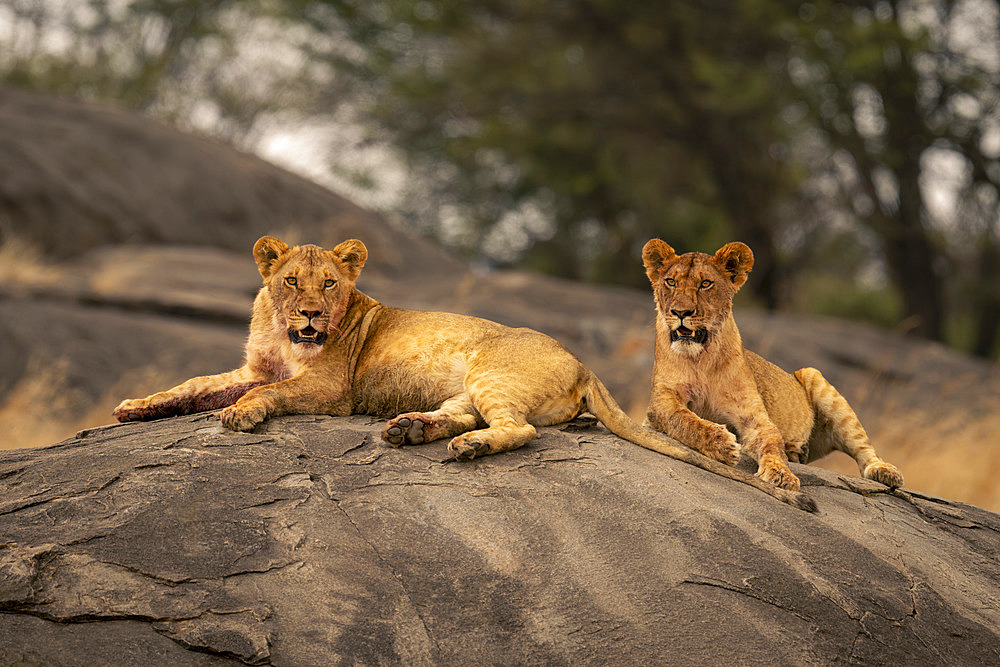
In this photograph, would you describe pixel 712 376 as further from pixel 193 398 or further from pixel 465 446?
pixel 193 398

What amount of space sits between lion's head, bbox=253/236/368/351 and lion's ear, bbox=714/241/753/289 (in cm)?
167

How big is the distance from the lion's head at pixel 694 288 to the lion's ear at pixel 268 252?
173 cm

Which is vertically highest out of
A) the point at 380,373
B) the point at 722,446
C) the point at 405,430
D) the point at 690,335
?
the point at 690,335

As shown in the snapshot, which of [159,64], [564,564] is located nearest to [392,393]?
[564,564]

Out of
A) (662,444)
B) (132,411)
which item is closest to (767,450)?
(662,444)

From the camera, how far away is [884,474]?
15.6ft

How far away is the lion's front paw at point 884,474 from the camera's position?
4738mm

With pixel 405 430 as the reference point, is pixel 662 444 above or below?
above

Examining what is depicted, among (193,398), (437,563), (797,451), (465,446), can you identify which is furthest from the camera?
(797,451)

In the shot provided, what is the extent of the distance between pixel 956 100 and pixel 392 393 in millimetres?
15337

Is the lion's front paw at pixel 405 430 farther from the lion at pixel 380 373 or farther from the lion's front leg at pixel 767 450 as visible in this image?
the lion's front leg at pixel 767 450

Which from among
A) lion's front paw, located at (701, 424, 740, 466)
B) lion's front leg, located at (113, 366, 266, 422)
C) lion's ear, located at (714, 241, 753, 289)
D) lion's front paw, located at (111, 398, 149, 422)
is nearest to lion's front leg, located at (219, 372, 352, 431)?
lion's front leg, located at (113, 366, 266, 422)

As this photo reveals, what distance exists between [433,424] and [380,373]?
1.84 feet

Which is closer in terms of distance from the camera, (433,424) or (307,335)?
(433,424)
